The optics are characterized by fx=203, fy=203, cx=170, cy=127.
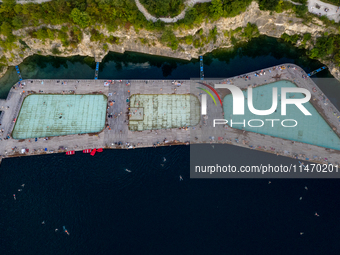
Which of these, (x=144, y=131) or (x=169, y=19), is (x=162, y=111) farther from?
(x=169, y=19)

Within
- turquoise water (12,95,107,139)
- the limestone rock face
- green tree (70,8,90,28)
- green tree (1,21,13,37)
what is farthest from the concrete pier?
green tree (70,8,90,28)

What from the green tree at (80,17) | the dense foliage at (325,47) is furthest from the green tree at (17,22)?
the dense foliage at (325,47)

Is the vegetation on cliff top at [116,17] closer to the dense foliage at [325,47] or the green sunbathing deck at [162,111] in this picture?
the dense foliage at [325,47]

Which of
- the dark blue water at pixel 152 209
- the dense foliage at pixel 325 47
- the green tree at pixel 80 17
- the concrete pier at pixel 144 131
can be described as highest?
the green tree at pixel 80 17

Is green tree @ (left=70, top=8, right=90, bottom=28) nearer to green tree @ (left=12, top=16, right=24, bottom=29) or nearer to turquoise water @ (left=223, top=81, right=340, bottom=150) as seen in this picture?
green tree @ (left=12, top=16, right=24, bottom=29)

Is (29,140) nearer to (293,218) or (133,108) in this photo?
(133,108)

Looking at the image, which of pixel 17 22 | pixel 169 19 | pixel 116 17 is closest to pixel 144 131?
pixel 169 19

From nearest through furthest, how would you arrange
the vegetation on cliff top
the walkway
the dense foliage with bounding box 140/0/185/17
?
the dense foliage with bounding box 140/0/185/17
the vegetation on cliff top
the walkway
